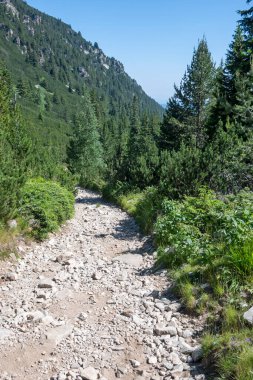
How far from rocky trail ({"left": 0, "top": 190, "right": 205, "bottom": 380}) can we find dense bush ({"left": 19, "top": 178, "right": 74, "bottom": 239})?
1.26 metres

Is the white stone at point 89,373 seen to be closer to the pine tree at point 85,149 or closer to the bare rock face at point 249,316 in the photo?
the bare rock face at point 249,316

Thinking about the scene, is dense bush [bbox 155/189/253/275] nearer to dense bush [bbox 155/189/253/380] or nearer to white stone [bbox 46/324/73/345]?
dense bush [bbox 155/189/253/380]

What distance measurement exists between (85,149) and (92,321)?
104 ft

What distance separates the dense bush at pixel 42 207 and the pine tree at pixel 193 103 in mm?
12009

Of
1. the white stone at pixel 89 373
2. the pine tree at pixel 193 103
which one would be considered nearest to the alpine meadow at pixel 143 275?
the white stone at pixel 89 373

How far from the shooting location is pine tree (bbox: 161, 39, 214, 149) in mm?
22516

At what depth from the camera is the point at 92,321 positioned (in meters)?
5.81

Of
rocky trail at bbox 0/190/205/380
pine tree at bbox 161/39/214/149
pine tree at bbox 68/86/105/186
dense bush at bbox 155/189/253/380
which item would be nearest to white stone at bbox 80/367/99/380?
rocky trail at bbox 0/190/205/380

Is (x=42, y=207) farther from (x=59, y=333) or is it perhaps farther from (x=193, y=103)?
(x=193, y=103)

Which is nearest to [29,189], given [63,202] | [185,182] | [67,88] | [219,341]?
[63,202]

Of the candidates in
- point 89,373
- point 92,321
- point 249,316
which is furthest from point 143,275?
point 249,316

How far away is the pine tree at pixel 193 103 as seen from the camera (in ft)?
73.9

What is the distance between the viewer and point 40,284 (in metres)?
7.21

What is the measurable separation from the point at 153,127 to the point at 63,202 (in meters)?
44.4
